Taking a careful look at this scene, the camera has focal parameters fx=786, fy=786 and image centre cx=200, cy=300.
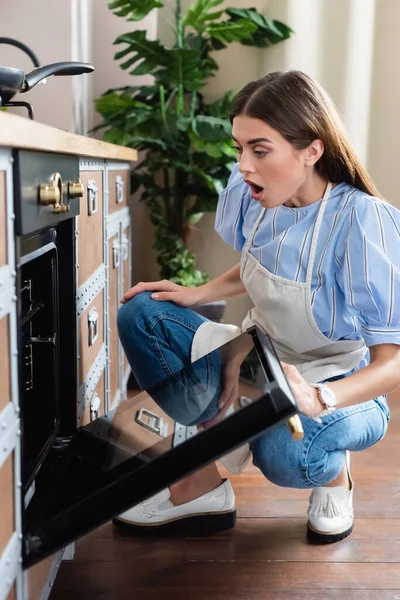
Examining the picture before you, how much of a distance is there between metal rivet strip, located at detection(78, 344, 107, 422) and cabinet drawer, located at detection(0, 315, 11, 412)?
605 mm

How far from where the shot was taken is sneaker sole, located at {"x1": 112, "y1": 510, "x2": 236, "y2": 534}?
5.70 ft

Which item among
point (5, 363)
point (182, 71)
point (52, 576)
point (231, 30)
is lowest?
point (52, 576)

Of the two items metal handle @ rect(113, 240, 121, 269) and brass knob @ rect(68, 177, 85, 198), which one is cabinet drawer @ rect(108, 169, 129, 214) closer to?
metal handle @ rect(113, 240, 121, 269)

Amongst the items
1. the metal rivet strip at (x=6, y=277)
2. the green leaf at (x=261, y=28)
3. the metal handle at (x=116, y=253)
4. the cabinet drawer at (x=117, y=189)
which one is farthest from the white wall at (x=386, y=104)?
the metal rivet strip at (x=6, y=277)

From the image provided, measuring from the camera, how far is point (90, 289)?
1.76 meters

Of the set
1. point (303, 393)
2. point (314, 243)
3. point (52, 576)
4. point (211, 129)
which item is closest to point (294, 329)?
point (314, 243)

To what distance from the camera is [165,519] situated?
1753 millimetres

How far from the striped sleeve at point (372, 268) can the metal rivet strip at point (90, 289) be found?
0.53 meters

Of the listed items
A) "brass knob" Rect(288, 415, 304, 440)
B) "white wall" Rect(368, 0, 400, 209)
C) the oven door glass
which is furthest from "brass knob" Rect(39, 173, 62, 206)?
"white wall" Rect(368, 0, 400, 209)

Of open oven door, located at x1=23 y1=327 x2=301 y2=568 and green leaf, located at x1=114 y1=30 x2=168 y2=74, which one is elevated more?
green leaf, located at x1=114 y1=30 x2=168 y2=74

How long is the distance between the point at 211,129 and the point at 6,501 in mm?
2003

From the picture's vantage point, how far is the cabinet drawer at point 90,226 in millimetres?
1631

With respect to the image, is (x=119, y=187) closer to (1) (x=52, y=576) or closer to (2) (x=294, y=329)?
(2) (x=294, y=329)

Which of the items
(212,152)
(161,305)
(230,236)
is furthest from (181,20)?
(161,305)
